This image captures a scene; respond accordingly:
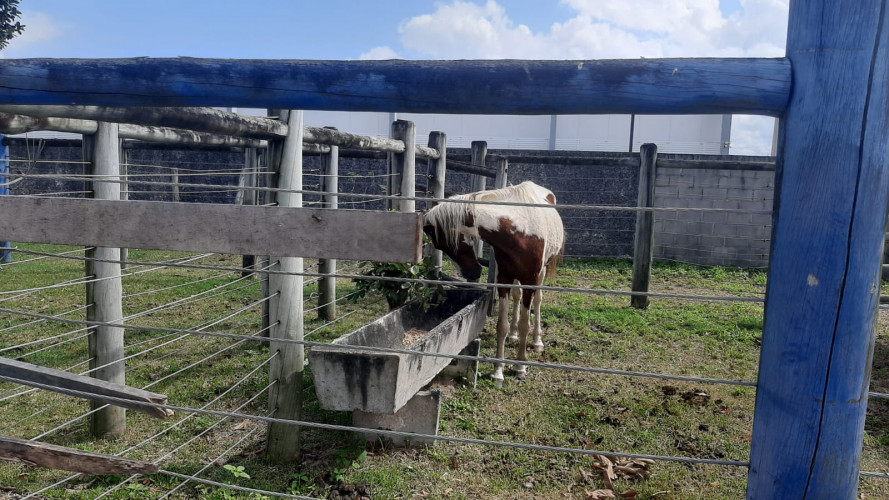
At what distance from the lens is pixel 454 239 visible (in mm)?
4918

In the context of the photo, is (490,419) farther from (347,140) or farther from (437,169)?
(437,169)

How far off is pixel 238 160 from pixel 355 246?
11.0 meters

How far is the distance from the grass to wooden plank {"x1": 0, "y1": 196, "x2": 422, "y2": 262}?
1.21 metres

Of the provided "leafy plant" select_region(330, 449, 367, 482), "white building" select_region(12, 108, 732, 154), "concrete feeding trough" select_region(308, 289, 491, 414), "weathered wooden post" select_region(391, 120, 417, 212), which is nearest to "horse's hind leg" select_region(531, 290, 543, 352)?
"weathered wooden post" select_region(391, 120, 417, 212)

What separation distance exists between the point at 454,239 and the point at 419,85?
11.6 feet

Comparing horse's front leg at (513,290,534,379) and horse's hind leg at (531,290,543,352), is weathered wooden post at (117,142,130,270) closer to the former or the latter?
horse's front leg at (513,290,534,379)

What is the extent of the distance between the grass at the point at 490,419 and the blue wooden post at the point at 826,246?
2054mm

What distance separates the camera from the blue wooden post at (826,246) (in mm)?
1165

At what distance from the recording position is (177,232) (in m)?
1.54

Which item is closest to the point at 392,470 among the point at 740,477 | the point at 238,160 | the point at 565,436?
the point at 565,436

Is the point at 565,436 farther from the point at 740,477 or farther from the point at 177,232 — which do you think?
the point at 177,232

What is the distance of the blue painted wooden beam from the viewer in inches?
50.9

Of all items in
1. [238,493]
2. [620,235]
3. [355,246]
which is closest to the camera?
[355,246]

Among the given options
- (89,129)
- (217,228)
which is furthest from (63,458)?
(89,129)
